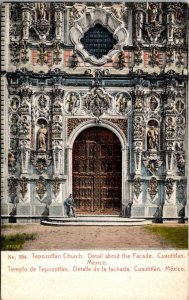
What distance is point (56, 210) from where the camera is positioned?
8.44 m

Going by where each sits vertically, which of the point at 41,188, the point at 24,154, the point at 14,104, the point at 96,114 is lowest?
the point at 41,188

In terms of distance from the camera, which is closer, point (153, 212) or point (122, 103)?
point (153, 212)

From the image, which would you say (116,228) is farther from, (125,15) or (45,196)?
(125,15)

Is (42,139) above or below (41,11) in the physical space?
below

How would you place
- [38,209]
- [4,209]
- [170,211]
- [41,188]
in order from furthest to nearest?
[41,188] < [38,209] < [170,211] < [4,209]

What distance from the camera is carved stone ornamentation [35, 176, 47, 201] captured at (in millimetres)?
8719

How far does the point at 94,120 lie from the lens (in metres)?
8.77

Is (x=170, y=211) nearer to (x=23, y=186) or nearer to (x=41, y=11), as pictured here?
(x=23, y=186)

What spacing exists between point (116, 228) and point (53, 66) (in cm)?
289

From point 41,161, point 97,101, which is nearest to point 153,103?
point 97,101

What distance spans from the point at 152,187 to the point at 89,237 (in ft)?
5.56

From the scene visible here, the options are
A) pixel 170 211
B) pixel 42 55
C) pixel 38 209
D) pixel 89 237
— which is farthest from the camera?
pixel 42 55

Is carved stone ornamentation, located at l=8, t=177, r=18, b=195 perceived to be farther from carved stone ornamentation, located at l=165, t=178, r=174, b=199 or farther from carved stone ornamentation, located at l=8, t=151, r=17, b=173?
carved stone ornamentation, located at l=165, t=178, r=174, b=199

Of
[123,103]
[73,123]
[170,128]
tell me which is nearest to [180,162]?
[170,128]
